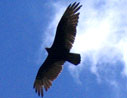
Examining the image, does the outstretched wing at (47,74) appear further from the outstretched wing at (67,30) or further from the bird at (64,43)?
the outstretched wing at (67,30)

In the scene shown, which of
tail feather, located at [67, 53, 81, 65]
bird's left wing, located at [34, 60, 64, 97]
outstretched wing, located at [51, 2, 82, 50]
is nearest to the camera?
tail feather, located at [67, 53, 81, 65]

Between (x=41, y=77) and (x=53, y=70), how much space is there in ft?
2.21

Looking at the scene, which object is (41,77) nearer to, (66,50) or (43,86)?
(43,86)

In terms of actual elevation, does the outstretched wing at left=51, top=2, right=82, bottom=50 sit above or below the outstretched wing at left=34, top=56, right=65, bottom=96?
above

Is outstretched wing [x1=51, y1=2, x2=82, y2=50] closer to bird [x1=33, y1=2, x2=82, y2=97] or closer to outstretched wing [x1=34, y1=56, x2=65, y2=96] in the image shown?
bird [x1=33, y1=2, x2=82, y2=97]

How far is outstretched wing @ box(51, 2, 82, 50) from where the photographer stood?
20.5 meters

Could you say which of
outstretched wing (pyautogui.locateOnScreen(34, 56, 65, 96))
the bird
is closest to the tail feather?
the bird

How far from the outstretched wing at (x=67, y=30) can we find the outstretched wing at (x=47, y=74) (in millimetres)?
965

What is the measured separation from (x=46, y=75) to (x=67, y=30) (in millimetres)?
2448

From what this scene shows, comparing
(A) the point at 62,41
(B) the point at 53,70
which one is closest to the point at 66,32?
(A) the point at 62,41

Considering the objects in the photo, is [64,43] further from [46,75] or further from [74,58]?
[46,75]

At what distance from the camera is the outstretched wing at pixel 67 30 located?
67.2ft

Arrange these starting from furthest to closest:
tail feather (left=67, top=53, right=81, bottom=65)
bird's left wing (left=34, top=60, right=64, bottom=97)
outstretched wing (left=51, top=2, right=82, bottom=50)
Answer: bird's left wing (left=34, top=60, right=64, bottom=97), outstretched wing (left=51, top=2, right=82, bottom=50), tail feather (left=67, top=53, right=81, bottom=65)

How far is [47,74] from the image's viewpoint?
70.7 ft
